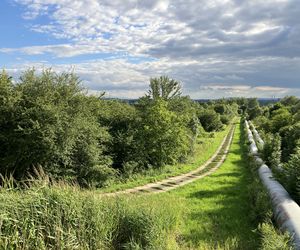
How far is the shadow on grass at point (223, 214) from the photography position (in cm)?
961

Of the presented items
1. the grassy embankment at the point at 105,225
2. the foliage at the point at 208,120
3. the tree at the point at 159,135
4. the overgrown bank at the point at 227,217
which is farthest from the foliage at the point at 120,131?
the foliage at the point at 208,120

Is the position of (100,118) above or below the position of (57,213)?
above

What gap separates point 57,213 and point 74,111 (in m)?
10.2

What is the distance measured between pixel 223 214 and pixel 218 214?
7.3 inches

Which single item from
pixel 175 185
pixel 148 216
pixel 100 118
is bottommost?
pixel 175 185

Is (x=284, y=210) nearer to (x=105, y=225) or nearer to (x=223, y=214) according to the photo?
(x=223, y=214)

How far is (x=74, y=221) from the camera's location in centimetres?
841

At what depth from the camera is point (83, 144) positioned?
1780cm

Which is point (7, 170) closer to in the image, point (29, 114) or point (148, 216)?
point (29, 114)

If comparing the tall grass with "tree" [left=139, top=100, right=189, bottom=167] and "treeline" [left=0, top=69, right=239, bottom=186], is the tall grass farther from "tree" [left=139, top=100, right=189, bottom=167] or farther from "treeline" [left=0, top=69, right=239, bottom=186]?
"tree" [left=139, top=100, right=189, bottom=167]

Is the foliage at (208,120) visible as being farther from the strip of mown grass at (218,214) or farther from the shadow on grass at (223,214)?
the shadow on grass at (223,214)

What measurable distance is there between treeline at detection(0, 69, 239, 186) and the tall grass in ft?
23.8

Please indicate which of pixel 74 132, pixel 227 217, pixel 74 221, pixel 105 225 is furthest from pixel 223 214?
pixel 74 132

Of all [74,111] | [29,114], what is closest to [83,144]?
[74,111]
